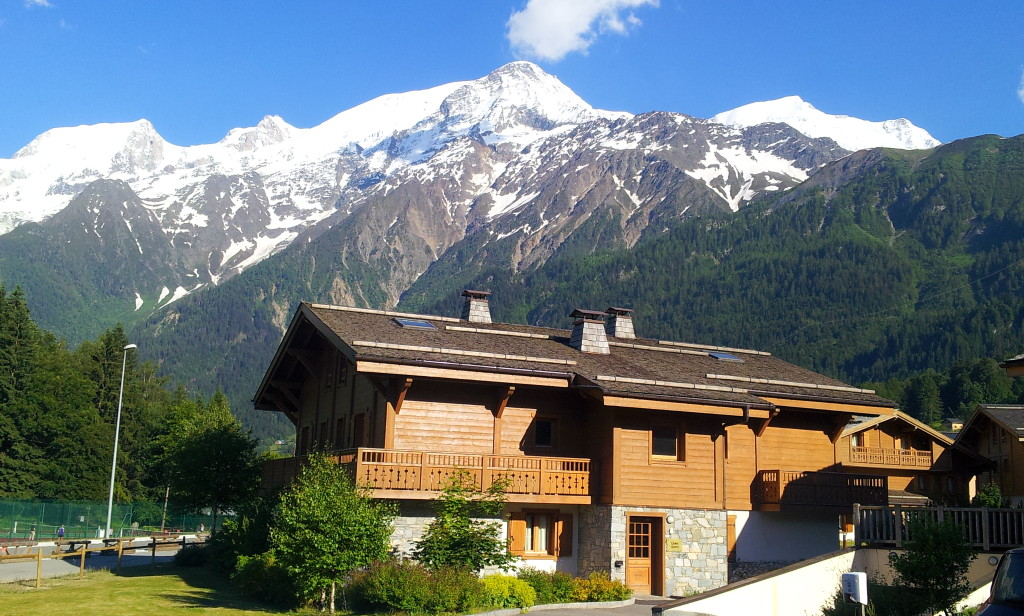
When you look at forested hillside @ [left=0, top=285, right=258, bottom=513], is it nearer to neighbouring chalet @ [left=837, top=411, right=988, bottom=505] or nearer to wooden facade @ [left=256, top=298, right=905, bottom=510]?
neighbouring chalet @ [left=837, top=411, right=988, bottom=505]

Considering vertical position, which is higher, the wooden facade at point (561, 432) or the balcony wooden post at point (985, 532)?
the wooden facade at point (561, 432)

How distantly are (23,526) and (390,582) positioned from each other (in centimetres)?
4448

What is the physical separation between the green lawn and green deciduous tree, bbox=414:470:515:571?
4.14m

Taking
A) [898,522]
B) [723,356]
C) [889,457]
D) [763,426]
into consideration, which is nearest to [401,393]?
[763,426]

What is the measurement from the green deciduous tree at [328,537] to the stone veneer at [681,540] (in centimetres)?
677

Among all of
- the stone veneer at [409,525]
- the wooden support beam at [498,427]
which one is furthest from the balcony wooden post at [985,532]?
the wooden support beam at [498,427]

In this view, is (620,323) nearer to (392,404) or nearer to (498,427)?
(498,427)

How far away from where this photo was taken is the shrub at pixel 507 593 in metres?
24.2

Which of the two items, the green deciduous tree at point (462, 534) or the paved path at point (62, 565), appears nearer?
the green deciduous tree at point (462, 534)

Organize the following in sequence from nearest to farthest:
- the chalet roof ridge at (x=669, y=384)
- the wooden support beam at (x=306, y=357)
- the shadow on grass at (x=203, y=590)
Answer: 1. the shadow on grass at (x=203, y=590)
2. the chalet roof ridge at (x=669, y=384)
3. the wooden support beam at (x=306, y=357)

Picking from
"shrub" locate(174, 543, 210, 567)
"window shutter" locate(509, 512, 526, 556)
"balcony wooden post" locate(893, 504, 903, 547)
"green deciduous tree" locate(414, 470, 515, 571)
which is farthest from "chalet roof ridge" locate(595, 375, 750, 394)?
"shrub" locate(174, 543, 210, 567)

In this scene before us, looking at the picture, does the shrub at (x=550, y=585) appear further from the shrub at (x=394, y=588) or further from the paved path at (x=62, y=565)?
the paved path at (x=62, y=565)

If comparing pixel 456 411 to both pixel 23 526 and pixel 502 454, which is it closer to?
pixel 502 454

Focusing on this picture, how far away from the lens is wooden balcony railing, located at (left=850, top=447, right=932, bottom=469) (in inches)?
1965
